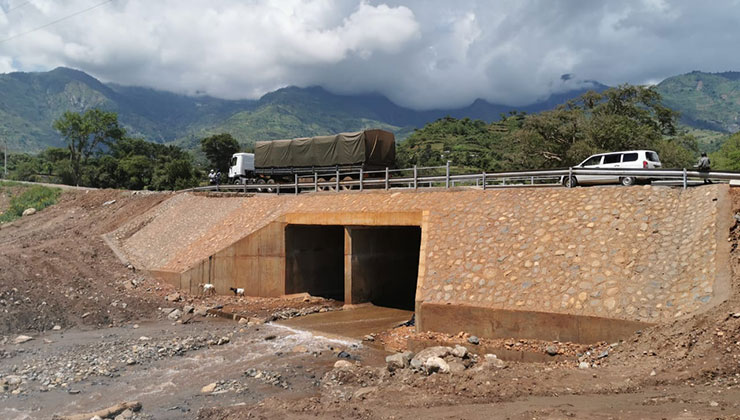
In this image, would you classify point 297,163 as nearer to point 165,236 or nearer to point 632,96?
point 165,236

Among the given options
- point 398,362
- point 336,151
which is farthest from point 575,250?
point 336,151

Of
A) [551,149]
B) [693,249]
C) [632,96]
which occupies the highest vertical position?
[632,96]

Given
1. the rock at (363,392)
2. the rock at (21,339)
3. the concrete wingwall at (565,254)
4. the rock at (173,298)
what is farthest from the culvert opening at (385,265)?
the rock at (21,339)

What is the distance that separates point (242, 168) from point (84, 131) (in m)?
44.7

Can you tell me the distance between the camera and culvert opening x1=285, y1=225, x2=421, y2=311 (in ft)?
70.3

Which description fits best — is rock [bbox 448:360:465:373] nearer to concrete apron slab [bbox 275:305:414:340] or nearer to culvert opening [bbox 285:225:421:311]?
concrete apron slab [bbox 275:305:414:340]

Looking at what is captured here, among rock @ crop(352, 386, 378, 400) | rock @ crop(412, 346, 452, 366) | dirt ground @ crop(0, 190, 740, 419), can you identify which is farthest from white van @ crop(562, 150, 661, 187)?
rock @ crop(352, 386, 378, 400)

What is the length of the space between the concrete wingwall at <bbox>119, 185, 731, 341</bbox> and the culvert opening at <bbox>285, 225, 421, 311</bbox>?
2.14 m

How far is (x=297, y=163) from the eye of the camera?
29.8 metres

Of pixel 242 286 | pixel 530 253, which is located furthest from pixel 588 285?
pixel 242 286

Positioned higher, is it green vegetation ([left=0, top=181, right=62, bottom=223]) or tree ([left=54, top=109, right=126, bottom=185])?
A: tree ([left=54, top=109, right=126, bottom=185])

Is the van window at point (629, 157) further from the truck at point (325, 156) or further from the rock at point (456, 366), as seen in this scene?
the rock at point (456, 366)

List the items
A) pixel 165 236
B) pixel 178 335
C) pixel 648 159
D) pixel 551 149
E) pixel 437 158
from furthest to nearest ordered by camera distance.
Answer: pixel 437 158
pixel 551 149
pixel 165 236
pixel 648 159
pixel 178 335

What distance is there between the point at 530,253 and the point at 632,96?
3315 centimetres
